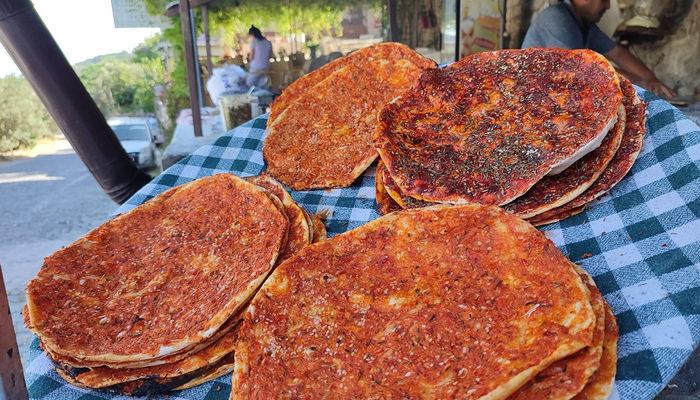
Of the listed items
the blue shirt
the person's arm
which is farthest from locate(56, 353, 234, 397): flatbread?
the person's arm

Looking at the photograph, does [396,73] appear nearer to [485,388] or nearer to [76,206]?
[485,388]

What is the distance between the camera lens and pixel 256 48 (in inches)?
330

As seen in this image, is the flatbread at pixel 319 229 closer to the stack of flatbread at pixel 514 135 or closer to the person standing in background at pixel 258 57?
the stack of flatbread at pixel 514 135

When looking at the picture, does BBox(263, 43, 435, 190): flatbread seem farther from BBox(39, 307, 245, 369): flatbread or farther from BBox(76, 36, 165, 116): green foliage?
BBox(76, 36, 165, 116): green foliage

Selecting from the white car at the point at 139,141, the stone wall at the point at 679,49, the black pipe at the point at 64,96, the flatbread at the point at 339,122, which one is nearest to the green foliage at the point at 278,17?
the stone wall at the point at 679,49

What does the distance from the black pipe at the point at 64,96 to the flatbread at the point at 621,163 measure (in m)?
3.07

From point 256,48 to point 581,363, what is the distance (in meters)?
7.62

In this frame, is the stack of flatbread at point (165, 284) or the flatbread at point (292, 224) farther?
the flatbread at point (292, 224)

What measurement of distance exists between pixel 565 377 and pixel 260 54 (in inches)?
299

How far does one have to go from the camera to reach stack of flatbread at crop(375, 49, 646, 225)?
2.46 m

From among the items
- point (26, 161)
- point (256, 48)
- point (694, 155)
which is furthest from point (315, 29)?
point (26, 161)

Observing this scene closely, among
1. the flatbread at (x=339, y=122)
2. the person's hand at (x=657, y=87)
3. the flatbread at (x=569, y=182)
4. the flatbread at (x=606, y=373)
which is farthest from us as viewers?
the person's hand at (x=657, y=87)

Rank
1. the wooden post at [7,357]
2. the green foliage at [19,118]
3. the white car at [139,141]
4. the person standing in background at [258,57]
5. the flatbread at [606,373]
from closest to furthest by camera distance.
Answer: the wooden post at [7,357] < the flatbread at [606,373] < the person standing in background at [258,57] < the white car at [139,141] < the green foliage at [19,118]

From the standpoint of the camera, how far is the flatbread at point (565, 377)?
1.58 meters
